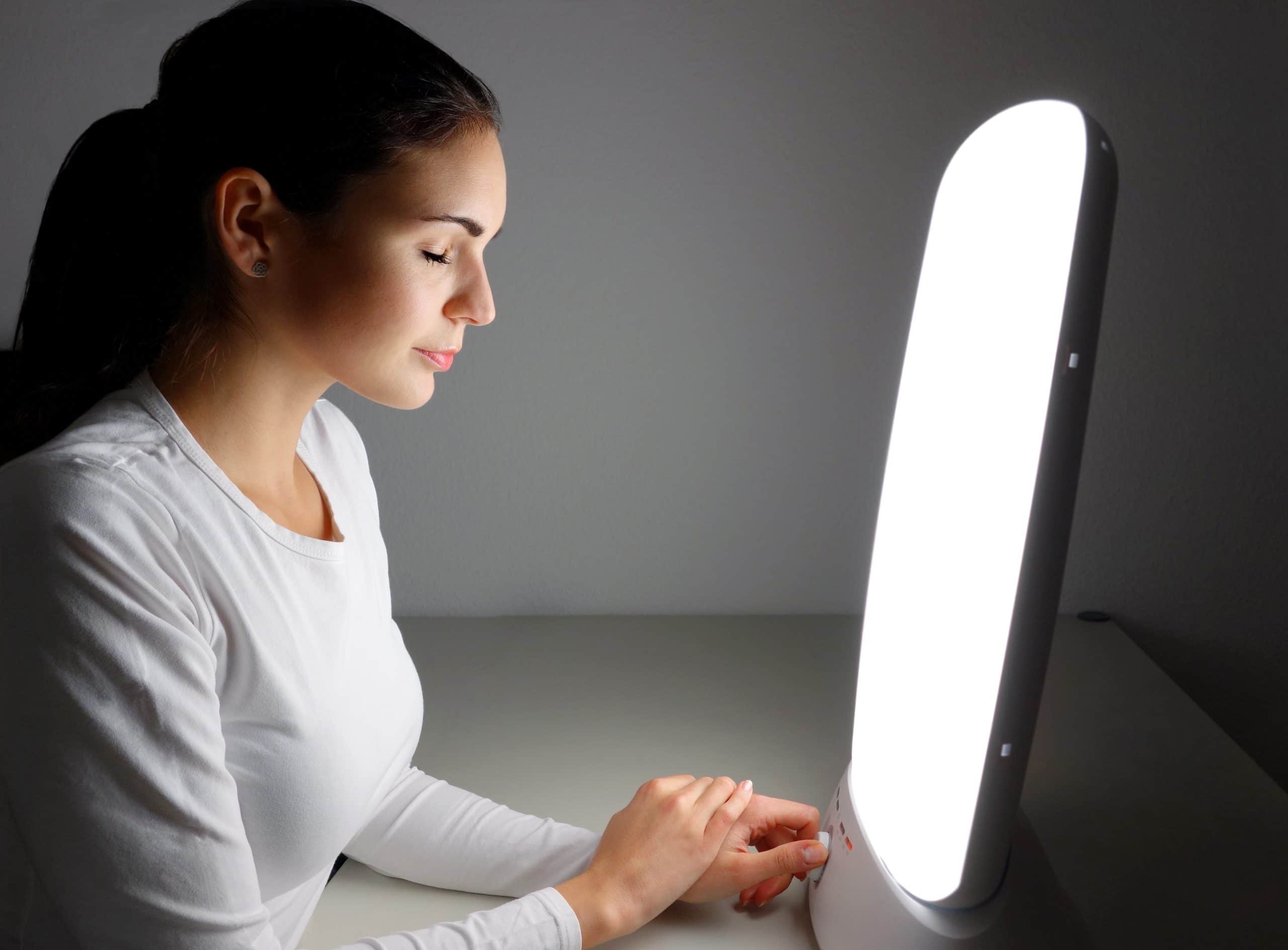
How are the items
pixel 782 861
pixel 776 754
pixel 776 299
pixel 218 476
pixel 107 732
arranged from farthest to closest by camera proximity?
pixel 776 299 → pixel 776 754 → pixel 782 861 → pixel 218 476 → pixel 107 732

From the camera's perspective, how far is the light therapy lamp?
1.61 ft

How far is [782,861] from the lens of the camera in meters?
0.75

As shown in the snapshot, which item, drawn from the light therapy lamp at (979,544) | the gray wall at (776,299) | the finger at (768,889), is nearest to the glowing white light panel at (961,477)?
the light therapy lamp at (979,544)

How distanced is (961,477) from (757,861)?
34cm

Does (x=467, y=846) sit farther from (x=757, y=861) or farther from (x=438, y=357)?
(x=438, y=357)

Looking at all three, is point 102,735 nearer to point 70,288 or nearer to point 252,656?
point 252,656

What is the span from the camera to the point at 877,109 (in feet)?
4.13

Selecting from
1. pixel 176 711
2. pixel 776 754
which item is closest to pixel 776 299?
pixel 776 754

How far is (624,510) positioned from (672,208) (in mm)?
382

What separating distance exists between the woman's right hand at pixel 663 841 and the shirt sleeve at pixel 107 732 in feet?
0.80

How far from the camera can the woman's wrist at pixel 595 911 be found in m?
0.70

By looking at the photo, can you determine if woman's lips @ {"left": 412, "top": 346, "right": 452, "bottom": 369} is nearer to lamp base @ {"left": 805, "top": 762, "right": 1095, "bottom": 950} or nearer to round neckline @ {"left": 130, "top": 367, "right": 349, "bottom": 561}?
round neckline @ {"left": 130, "top": 367, "right": 349, "bottom": 561}

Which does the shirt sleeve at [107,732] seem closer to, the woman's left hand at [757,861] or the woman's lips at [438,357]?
the woman's lips at [438,357]

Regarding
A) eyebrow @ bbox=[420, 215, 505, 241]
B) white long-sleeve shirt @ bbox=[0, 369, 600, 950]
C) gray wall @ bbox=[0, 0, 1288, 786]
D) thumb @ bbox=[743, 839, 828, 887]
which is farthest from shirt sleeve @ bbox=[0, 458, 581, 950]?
gray wall @ bbox=[0, 0, 1288, 786]
